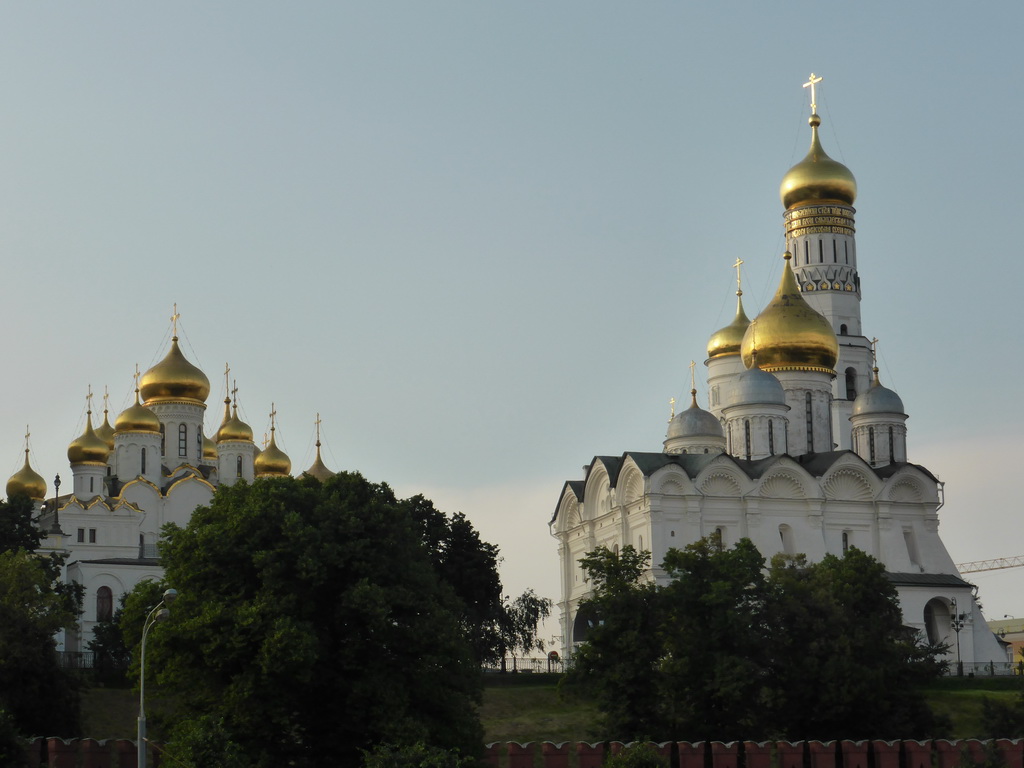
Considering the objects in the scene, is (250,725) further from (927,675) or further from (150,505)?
(150,505)

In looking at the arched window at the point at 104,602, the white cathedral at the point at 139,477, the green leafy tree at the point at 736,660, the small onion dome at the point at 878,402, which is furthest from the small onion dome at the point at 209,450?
the green leafy tree at the point at 736,660

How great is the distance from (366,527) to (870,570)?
16652 mm

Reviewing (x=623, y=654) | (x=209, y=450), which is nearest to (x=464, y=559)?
(x=623, y=654)

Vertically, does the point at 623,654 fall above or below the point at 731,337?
below

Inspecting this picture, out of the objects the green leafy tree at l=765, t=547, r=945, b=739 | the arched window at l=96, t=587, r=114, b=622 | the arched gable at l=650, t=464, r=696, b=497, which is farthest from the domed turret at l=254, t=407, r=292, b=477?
the green leafy tree at l=765, t=547, r=945, b=739

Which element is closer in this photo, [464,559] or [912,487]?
[464,559]

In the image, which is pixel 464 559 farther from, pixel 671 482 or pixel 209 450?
pixel 209 450

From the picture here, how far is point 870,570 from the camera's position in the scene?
4647 centimetres

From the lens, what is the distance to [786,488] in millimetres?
56562

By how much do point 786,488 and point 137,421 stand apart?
74.5ft

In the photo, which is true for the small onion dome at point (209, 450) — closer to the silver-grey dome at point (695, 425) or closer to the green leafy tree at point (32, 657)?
the silver-grey dome at point (695, 425)

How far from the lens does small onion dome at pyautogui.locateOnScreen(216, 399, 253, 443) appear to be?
6744 cm

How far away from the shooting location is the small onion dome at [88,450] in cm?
6131

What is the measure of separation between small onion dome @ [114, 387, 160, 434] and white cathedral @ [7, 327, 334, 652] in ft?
0.12
